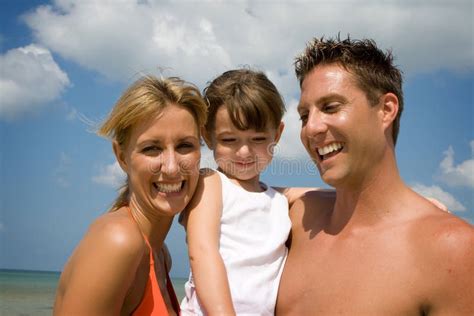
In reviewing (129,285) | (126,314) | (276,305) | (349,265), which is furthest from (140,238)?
(349,265)

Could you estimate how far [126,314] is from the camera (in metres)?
3.26

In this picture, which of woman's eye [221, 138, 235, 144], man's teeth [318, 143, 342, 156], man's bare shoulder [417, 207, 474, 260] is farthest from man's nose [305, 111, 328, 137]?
man's bare shoulder [417, 207, 474, 260]

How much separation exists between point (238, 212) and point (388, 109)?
1.35 m

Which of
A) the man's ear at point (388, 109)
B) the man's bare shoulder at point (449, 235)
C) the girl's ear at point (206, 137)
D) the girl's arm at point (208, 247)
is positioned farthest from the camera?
the girl's ear at point (206, 137)

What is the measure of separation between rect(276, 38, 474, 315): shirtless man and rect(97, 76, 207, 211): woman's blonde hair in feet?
2.69

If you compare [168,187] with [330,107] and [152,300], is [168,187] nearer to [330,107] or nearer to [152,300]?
[152,300]

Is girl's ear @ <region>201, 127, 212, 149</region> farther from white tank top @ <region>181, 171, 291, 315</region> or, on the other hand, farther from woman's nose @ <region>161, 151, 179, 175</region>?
woman's nose @ <region>161, 151, 179, 175</region>

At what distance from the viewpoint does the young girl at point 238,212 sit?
3402 millimetres

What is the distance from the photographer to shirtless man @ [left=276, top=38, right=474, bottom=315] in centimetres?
302

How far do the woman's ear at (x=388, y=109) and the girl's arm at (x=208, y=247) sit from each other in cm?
131

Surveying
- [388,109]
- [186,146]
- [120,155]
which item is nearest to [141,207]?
[120,155]

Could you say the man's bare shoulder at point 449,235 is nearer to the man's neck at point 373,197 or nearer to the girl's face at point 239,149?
the man's neck at point 373,197

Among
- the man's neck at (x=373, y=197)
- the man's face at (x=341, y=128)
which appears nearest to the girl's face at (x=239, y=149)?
the man's face at (x=341, y=128)

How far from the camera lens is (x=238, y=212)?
3.71 meters
